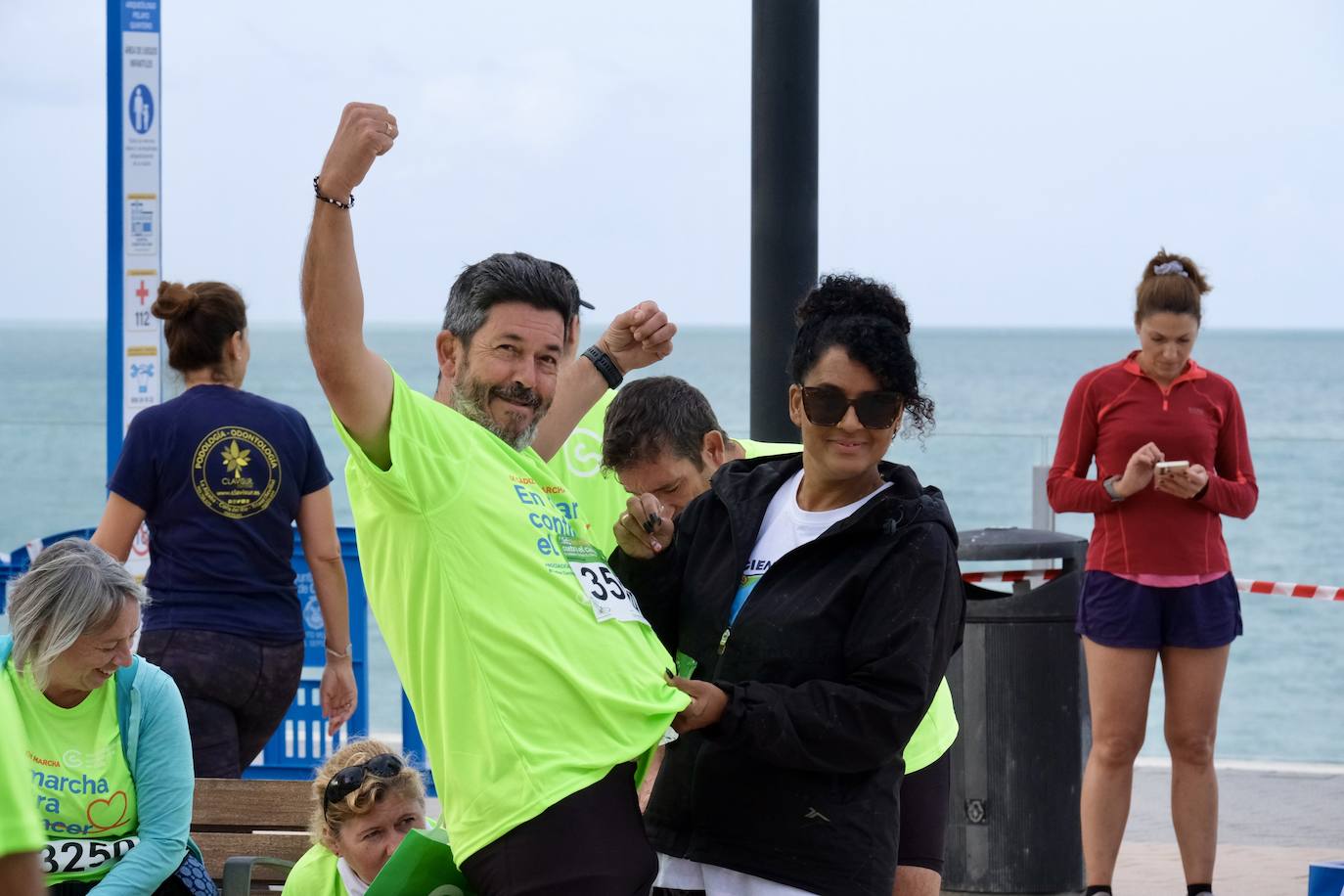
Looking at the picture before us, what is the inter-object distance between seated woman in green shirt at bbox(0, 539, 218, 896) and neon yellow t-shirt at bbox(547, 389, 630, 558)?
1088 millimetres

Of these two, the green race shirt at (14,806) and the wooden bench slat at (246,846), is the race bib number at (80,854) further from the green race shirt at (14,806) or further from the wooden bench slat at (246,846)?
the green race shirt at (14,806)

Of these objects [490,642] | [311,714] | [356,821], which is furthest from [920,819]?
[311,714]

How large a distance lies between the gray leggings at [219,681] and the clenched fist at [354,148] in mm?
2987

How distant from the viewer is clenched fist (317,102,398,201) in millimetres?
2543

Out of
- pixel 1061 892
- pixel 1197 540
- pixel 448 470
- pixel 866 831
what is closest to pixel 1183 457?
pixel 1197 540

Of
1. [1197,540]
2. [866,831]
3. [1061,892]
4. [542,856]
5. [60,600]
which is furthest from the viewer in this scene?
[1061,892]

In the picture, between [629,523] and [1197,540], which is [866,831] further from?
[1197,540]

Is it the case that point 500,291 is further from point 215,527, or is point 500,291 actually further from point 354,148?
point 215,527

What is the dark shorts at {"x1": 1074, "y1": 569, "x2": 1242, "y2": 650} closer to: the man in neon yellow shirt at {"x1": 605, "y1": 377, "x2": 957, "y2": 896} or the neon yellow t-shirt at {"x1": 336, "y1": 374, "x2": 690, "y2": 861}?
the man in neon yellow shirt at {"x1": 605, "y1": 377, "x2": 957, "y2": 896}

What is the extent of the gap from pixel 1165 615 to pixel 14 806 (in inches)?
180

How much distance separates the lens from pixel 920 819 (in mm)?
3404

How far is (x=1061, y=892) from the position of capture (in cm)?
632

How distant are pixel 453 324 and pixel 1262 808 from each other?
6.10 meters

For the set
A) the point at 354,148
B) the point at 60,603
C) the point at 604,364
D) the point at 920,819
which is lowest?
the point at 920,819
